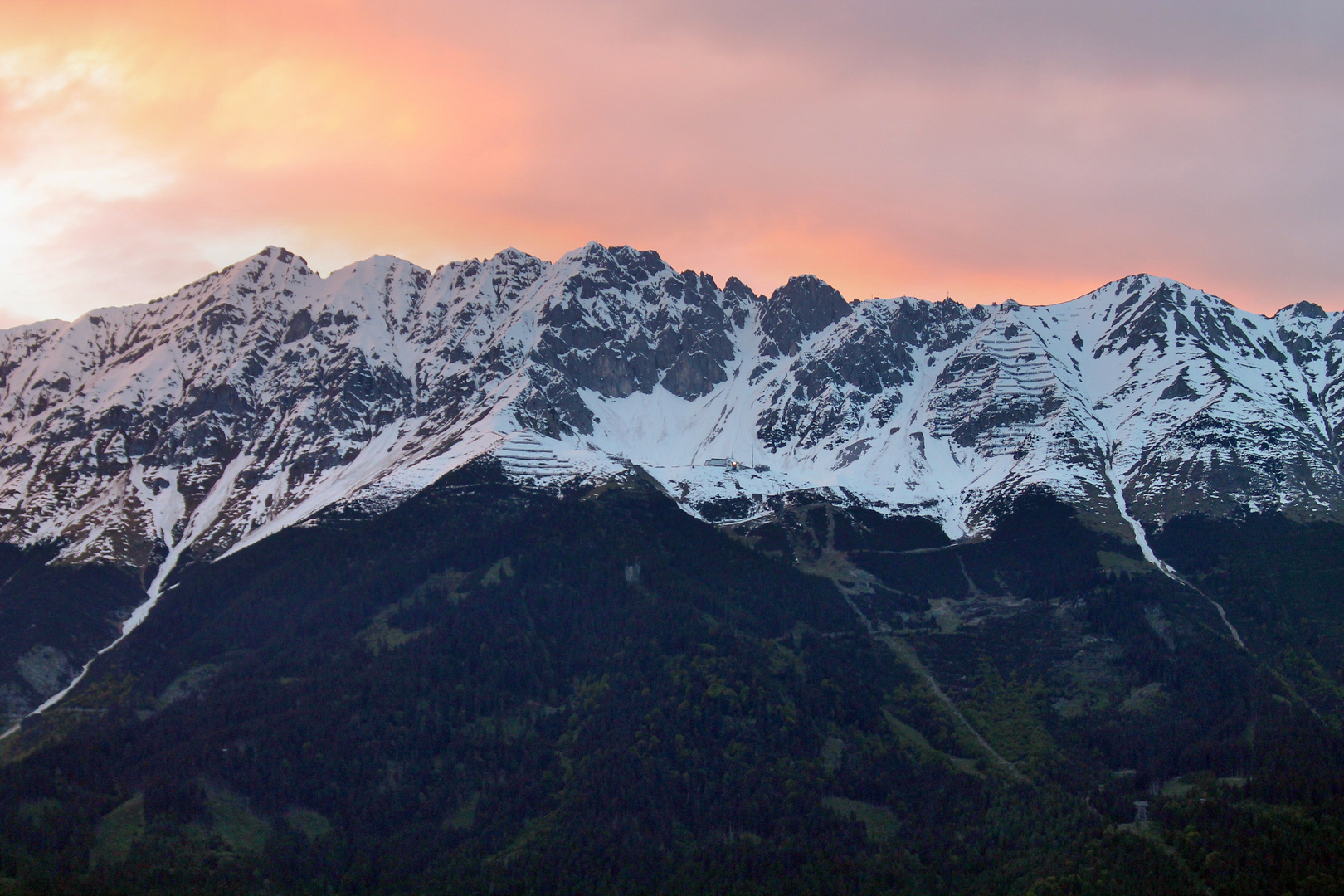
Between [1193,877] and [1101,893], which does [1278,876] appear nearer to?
[1193,877]

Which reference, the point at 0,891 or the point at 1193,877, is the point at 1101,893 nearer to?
the point at 1193,877

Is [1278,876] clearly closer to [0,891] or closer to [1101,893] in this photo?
[1101,893]

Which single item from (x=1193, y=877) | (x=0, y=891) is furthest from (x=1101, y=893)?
(x=0, y=891)

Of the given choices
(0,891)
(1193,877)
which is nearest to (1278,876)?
(1193,877)

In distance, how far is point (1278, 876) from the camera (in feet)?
639

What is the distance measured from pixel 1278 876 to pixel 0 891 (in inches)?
6942

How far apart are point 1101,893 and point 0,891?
153 metres

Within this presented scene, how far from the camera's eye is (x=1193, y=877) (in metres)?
198

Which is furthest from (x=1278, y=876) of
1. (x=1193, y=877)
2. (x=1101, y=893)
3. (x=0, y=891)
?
(x=0, y=891)

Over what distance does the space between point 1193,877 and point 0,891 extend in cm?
16576

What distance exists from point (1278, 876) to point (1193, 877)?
11118mm

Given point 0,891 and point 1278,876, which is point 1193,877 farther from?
point 0,891

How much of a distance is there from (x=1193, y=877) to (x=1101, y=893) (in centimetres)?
1277

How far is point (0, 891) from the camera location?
641 feet
